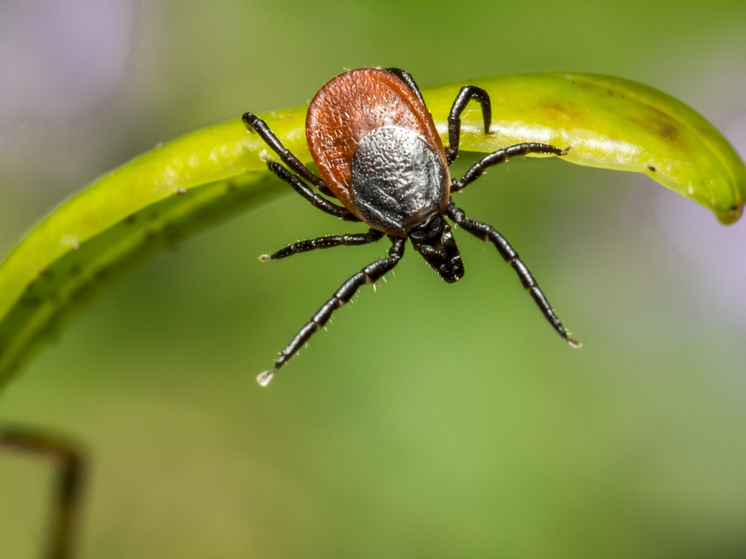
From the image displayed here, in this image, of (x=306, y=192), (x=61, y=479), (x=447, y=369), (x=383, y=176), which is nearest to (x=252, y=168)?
(x=306, y=192)

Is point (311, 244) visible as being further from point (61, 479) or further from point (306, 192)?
point (61, 479)

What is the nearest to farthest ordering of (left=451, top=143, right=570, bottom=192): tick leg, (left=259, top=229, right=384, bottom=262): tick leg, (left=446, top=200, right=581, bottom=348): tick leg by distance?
1. (left=451, top=143, right=570, bottom=192): tick leg
2. (left=446, top=200, right=581, bottom=348): tick leg
3. (left=259, top=229, right=384, bottom=262): tick leg

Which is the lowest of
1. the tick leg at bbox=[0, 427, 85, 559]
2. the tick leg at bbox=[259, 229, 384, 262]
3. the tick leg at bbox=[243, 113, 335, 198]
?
the tick leg at bbox=[0, 427, 85, 559]

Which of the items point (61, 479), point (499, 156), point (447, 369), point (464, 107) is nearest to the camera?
point (464, 107)

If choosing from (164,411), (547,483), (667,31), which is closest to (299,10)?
(667,31)

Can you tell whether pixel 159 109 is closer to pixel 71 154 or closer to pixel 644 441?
pixel 71 154

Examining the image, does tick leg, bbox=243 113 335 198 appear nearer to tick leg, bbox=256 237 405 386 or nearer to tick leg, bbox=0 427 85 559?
tick leg, bbox=256 237 405 386

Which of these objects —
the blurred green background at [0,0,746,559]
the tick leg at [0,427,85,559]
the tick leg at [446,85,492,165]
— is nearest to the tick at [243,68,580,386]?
the tick leg at [446,85,492,165]

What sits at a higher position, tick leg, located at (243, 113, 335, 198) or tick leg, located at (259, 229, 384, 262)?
tick leg, located at (243, 113, 335, 198)
